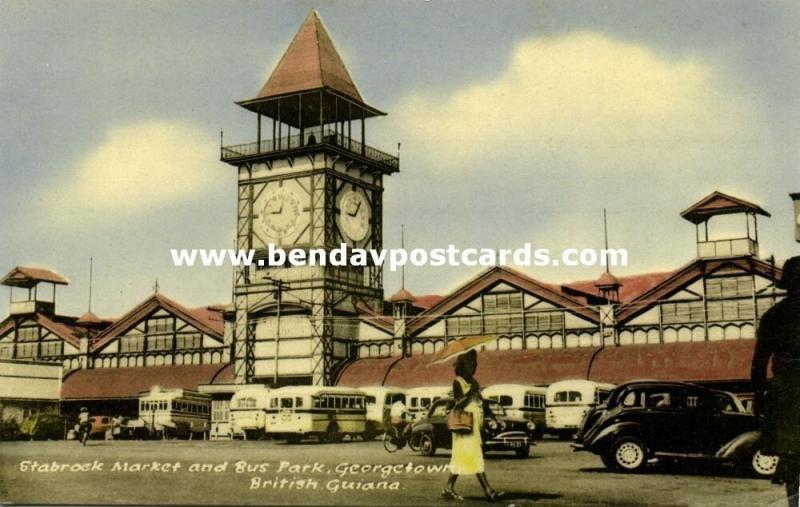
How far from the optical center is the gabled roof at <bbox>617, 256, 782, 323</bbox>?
21750mm

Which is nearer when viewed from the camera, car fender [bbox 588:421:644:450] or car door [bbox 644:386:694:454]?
Result: car door [bbox 644:386:694:454]

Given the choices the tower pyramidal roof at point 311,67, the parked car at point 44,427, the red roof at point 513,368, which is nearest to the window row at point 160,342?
the parked car at point 44,427

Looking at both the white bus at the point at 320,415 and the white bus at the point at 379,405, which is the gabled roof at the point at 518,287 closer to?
the white bus at the point at 379,405

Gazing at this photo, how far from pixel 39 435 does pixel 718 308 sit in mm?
18170

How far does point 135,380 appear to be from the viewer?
30047mm

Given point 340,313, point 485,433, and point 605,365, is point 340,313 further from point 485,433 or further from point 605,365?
point 485,433

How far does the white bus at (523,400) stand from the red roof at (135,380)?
10466 millimetres

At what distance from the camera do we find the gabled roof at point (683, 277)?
71.4ft

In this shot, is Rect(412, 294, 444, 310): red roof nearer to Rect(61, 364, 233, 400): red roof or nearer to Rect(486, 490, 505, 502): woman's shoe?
Rect(486, 490, 505, 502): woman's shoe

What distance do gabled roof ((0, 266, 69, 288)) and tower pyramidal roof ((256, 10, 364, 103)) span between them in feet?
20.7

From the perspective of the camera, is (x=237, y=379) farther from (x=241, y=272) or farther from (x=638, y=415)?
(x=638, y=415)

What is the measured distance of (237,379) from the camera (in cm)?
2944

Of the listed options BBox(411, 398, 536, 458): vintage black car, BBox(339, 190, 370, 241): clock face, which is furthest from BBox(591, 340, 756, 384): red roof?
BBox(339, 190, 370, 241): clock face

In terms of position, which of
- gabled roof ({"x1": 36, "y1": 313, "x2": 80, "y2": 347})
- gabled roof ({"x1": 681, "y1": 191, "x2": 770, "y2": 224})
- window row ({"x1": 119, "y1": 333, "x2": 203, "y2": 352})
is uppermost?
gabled roof ({"x1": 681, "y1": 191, "x2": 770, "y2": 224})
